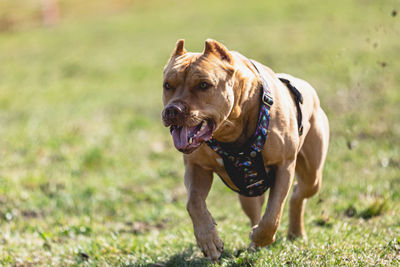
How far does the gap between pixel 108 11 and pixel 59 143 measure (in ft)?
91.7

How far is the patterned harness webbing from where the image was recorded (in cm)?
443

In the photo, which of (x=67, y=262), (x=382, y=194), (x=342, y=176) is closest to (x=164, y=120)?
(x=67, y=262)

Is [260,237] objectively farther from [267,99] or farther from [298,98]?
[298,98]

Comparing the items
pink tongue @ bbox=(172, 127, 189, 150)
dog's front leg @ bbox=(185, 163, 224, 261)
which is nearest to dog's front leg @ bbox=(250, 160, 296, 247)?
dog's front leg @ bbox=(185, 163, 224, 261)

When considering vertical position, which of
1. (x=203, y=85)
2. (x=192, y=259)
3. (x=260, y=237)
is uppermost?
(x=203, y=85)

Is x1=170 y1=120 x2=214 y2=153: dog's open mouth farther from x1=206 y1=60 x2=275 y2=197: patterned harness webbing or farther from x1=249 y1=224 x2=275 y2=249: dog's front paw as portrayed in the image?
x1=249 y1=224 x2=275 y2=249: dog's front paw

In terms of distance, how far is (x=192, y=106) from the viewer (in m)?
4.05

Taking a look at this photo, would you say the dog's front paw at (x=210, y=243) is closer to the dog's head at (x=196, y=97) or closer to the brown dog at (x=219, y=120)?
the brown dog at (x=219, y=120)

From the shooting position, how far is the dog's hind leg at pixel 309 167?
17.6 ft

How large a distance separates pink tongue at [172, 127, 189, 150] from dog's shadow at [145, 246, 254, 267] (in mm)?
1065

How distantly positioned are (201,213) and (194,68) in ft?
3.91

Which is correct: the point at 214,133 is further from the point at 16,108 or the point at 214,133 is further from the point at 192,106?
the point at 16,108

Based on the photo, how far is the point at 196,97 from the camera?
4113mm

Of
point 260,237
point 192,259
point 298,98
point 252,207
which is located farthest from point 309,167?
point 192,259
